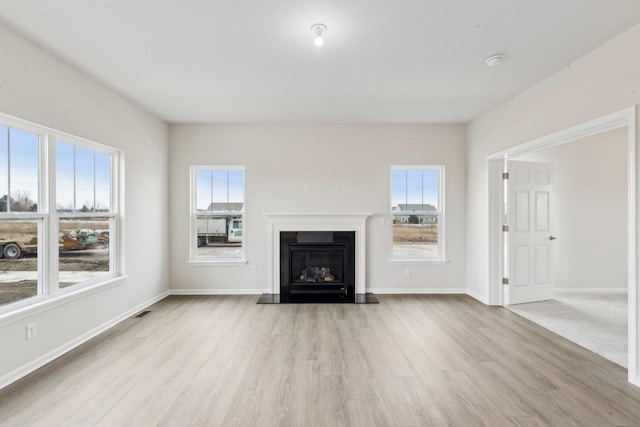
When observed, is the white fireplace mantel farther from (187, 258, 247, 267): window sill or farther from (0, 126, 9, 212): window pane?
(0, 126, 9, 212): window pane

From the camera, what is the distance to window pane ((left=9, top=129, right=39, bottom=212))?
2.42m

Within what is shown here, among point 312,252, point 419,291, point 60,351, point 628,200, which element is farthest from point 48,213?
point 628,200

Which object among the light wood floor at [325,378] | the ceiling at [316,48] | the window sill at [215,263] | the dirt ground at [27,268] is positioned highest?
the ceiling at [316,48]

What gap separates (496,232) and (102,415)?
4539mm

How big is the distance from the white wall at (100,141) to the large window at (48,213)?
14 centimetres

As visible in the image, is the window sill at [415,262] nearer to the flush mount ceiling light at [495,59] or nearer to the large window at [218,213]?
the large window at [218,213]

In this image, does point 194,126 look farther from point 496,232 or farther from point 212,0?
point 496,232

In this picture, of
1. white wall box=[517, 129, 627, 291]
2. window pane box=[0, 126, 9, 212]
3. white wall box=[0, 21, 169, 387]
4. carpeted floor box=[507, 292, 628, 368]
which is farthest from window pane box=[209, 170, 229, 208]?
white wall box=[517, 129, 627, 291]

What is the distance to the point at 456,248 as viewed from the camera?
15.8 ft

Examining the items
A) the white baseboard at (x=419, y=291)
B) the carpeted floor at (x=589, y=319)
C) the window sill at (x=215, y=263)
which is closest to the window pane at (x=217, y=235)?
the window sill at (x=215, y=263)

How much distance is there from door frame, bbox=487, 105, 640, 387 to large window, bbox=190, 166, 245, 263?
3687mm

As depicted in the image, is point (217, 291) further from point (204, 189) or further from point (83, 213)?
point (83, 213)

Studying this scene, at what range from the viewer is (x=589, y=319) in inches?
143

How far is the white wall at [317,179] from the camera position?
475 centimetres
